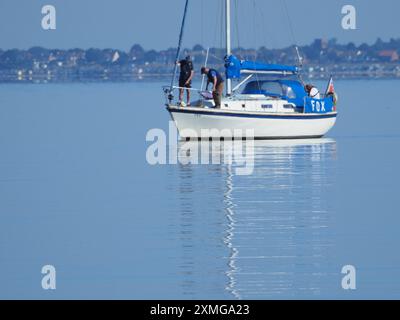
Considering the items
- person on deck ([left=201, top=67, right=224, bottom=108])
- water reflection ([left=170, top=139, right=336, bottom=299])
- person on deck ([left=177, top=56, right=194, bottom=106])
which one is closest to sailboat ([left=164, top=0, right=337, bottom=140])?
person on deck ([left=201, top=67, right=224, bottom=108])

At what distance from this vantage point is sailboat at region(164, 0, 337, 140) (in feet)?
160

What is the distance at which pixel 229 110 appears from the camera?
48.4 m

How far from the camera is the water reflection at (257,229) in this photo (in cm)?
2355

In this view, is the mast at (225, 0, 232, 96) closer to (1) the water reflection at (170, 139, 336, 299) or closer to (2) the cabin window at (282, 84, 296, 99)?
(2) the cabin window at (282, 84, 296, 99)

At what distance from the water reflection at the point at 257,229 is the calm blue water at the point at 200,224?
25 mm

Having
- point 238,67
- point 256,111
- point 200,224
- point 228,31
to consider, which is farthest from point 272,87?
point 200,224

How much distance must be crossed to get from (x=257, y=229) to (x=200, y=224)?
4.45 ft

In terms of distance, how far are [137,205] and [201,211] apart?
179 cm

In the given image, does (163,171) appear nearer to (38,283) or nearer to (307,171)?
(307,171)

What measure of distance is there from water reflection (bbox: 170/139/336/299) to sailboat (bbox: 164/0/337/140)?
6338 millimetres

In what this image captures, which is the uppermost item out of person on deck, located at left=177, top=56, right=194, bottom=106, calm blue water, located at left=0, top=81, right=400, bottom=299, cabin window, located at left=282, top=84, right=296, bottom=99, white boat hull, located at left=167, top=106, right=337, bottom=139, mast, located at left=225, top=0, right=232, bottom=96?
mast, located at left=225, top=0, right=232, bottom=96

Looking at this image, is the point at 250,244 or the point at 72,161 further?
the point at 72,161

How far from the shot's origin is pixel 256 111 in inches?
1932
